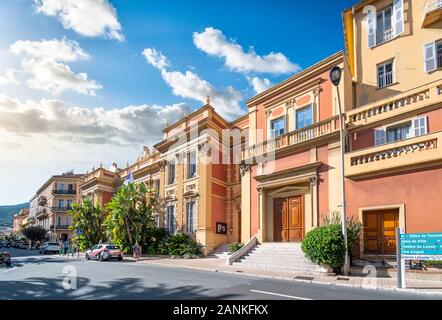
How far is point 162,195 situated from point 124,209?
4.59 meters

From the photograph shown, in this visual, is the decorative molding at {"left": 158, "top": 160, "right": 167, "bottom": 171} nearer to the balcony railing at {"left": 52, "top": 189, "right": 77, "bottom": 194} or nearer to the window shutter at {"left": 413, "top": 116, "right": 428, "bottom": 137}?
the window shutter at {"left": 413, "top": 116, "right": 428, "bottom": 137}

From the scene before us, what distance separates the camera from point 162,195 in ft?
113

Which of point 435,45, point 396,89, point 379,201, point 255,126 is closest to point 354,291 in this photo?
point 379,201

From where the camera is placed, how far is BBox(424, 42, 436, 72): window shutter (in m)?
18.3

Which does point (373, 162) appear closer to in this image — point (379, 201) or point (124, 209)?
point (379, 201)

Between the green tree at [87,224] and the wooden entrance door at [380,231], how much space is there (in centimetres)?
2858

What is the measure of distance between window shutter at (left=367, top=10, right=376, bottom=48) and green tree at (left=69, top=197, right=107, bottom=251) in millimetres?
29764

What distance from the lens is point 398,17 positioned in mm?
20109

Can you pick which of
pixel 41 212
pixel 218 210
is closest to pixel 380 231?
pixel 218 210

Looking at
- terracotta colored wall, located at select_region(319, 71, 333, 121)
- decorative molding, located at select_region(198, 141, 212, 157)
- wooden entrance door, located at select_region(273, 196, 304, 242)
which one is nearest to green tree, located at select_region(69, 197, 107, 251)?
decorative molding, located at select_region(198, 141, 212, 157)

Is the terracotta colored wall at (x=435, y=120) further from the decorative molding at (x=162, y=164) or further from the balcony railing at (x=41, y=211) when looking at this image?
the balcony railing at (x=41, y=211)

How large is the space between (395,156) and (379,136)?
7.29 ft

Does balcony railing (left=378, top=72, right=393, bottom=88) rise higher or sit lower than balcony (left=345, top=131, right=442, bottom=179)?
higher

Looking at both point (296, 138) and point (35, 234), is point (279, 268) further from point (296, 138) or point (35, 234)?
point (35, 234)
